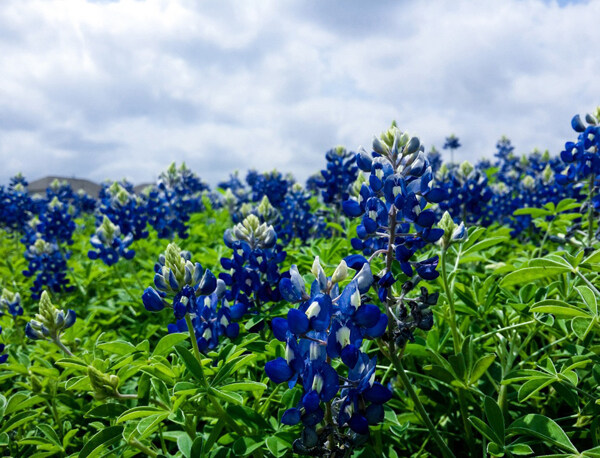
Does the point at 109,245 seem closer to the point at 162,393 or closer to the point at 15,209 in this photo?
the point at 162,393

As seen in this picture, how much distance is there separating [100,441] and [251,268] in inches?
44.6

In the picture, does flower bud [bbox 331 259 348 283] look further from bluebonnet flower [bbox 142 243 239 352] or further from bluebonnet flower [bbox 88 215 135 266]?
bluebonnet flower [bbox 88 215 135 266]

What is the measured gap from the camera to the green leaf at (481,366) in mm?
1817

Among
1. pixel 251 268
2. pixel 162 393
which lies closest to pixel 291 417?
pixel 162 393

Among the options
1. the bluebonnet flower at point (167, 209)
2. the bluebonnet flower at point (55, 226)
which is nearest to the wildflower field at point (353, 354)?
the bluebonnet flower at point (167, 209)

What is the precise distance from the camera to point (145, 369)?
5.88 feet

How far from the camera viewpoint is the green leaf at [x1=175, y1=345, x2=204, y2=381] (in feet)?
5.50

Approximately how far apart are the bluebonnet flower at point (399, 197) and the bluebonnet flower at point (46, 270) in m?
3.88

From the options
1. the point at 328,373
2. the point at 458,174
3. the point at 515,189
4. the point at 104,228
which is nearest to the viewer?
the point at 328,373

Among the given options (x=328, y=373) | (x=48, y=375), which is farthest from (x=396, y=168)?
(x=48, y=375)

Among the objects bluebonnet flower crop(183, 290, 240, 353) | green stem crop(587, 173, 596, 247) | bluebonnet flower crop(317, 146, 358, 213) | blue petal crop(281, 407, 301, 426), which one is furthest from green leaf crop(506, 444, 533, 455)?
bluebonnet flower crop(317, 146, 358, 213)

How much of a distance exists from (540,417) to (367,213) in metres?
1.03

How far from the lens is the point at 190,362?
1703 millimetres

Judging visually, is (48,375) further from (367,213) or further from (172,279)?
(367,213)
